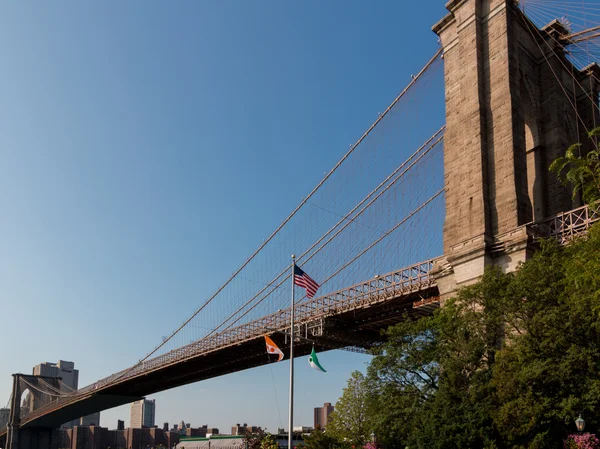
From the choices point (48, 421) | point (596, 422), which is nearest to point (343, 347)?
point (596, 422)

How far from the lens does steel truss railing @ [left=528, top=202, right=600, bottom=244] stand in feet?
95.0

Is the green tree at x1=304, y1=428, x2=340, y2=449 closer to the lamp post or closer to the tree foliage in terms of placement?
the tree foliage

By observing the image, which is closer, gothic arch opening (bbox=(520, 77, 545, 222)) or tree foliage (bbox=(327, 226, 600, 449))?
tree foliage (bbox=(327, 226, 600, 449))

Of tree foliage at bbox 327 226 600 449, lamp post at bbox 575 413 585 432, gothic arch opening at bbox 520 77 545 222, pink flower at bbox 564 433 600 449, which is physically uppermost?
gothic arch opening at bbox 520 77 545 222

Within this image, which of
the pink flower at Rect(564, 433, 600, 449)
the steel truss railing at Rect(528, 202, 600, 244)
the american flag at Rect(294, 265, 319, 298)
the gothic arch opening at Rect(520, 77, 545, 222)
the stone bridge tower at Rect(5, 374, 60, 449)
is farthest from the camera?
the stone bridge tower at Rect(5, 374, 60, 449)

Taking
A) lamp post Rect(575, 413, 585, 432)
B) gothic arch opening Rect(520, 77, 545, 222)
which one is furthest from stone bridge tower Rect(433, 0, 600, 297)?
lamp post Rect(575, 413, 585, 432)

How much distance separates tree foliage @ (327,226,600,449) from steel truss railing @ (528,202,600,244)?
220 cm

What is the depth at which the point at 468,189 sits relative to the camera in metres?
33.4

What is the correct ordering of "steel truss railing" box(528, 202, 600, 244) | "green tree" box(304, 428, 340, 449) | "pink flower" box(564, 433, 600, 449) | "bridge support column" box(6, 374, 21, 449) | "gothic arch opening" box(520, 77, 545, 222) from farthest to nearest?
"bridge support column" box(6, 374, 21, 449), "green tree" box(304, 428, 340, 449), "gothic arch opening" box(520, 77, 545, 222), "steel truss railing" box(528, 202, 600, 244), "pink flower" box(564, 433, 600, 449)

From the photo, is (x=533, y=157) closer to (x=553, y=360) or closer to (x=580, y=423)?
(x=553, y=360)

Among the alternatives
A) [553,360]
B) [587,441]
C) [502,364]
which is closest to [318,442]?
[502,364]

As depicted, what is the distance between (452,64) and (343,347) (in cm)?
2489

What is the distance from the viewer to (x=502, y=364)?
24641 mm

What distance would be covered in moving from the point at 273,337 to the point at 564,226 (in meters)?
28.8
